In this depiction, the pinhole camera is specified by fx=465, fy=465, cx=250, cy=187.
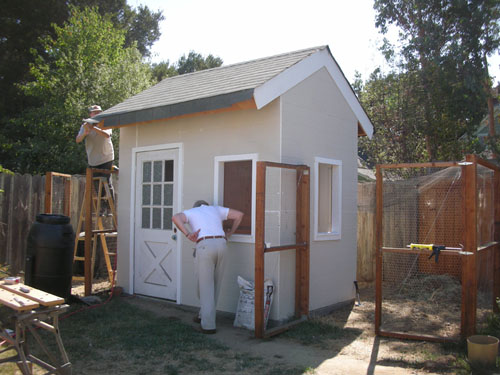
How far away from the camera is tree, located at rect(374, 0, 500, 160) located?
10.6 meters

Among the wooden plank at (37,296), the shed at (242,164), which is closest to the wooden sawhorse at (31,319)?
the wooden plank at (37,296)

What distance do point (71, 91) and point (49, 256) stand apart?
7949 millimetres

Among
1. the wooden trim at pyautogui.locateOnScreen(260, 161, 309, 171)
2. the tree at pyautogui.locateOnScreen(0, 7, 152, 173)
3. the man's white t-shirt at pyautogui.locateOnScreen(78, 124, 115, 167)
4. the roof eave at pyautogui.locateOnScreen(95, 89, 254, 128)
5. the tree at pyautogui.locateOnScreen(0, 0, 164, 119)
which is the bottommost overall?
the wooden trim at pyautogui.locateOnScreen(260, 161, 309, 171)

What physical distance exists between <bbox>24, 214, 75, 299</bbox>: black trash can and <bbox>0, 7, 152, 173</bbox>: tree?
6.08 meters

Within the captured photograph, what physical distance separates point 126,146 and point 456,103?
7.39 m

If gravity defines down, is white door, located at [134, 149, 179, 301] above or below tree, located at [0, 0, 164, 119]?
below

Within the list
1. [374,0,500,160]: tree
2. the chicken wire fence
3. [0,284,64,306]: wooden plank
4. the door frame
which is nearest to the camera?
[0,284,64,306]: wooden plank

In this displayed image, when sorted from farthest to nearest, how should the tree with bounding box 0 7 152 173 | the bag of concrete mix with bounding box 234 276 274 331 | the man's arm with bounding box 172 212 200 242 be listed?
1. the tree with bounding box 0 7 152 173
2. the bag of concrete mix with bounding box 234 276 274 331
3. the man's arm with bounding box 172 212 200 242

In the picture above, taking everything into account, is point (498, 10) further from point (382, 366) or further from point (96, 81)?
point (96, 81)

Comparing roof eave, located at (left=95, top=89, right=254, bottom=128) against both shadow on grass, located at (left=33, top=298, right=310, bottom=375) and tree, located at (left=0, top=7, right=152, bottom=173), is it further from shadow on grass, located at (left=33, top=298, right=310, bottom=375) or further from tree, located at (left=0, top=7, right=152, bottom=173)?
tree, located at (left=0, top=7, right=152, bottom=173)

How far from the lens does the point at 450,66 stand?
10.6m

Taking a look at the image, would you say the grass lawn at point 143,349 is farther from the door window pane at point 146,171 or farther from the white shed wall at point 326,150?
the door window pane at point 146,171

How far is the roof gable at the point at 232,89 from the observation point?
20.1 feet

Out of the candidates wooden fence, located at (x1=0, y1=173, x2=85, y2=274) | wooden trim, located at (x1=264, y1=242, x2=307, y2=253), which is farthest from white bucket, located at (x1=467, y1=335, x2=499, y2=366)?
wooden fence, located at (x1=0, y1=173, x2=85, y2=274)
